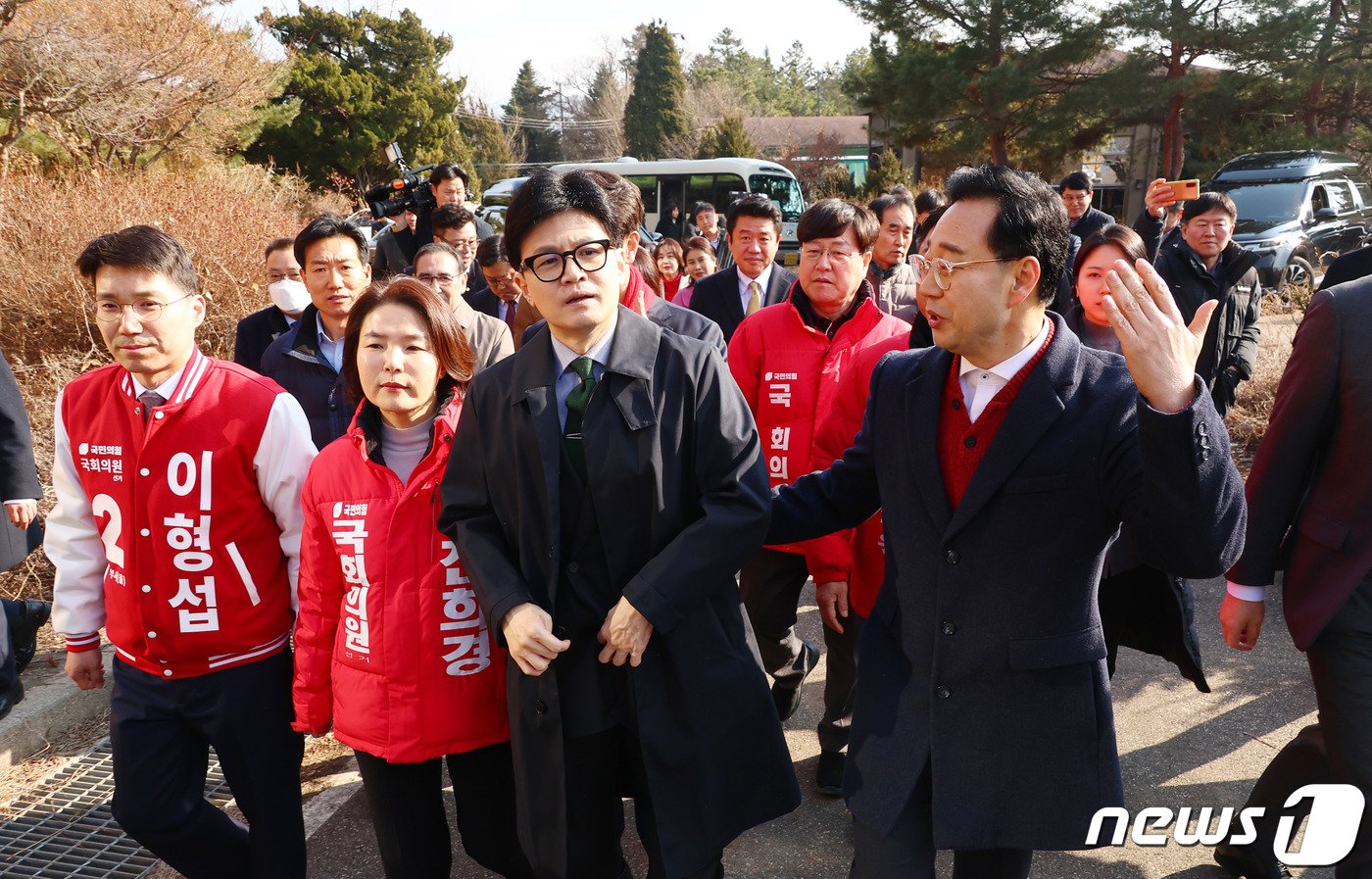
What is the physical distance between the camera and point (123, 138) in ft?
39.7

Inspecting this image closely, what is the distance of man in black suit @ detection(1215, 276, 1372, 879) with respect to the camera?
227cm

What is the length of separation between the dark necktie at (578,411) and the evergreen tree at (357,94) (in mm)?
27561

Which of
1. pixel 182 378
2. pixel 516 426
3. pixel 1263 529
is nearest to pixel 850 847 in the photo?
pixel 1263 529

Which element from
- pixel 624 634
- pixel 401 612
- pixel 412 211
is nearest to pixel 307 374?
pixel 401 612

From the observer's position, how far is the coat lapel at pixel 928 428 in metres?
2.01

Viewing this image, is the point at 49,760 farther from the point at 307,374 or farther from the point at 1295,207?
the point at 1295,207

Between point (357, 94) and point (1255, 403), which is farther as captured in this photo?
point (357, 94)

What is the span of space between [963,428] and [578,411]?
0.84m

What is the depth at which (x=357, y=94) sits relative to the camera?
2923 cm

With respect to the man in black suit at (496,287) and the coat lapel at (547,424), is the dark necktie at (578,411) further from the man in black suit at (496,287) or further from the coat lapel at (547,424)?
the man in black suit at (496,287)

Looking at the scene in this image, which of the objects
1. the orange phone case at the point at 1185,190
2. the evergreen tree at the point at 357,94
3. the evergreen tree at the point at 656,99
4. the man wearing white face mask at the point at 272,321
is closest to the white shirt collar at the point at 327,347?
the man wearing white face mask at the point at 272,321

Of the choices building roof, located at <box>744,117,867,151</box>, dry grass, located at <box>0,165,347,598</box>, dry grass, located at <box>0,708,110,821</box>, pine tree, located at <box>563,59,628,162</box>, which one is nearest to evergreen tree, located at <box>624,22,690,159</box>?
pine tree, located at <box>563,59,628,162</box>

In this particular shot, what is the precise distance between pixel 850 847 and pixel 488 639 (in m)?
1.38

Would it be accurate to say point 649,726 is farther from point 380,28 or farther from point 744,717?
point 380,28
